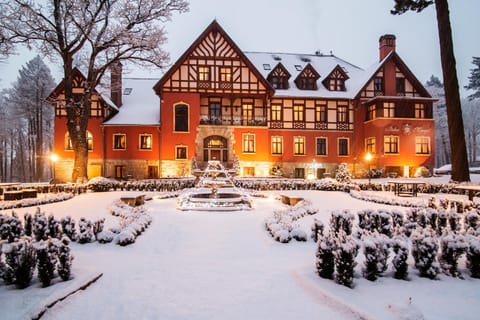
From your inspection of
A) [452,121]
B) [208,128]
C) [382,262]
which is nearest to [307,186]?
[452,121]

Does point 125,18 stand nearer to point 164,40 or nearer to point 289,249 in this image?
point 164,40

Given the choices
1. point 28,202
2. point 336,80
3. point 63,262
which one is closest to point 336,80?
point 336,80

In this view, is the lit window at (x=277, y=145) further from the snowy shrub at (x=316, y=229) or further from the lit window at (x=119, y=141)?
the snowy shrub at (x=316, y=229)

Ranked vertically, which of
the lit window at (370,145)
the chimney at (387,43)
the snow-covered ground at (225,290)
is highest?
the chimney at (387,43)

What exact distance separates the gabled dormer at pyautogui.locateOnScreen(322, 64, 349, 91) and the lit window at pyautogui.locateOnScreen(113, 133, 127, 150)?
22.1 metres

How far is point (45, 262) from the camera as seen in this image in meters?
5.10

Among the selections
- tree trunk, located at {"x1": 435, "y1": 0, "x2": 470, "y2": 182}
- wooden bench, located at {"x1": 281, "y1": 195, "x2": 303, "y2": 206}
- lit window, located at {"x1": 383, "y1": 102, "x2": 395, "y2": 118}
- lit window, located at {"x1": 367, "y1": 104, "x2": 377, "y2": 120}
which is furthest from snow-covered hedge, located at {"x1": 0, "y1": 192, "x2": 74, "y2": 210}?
lit window, located at {"x1": 383, "y1": 102, "x2": 395, "y2": 118}

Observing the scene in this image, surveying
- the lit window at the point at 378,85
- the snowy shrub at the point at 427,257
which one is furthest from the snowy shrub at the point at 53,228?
the lit window at the point at 378,85

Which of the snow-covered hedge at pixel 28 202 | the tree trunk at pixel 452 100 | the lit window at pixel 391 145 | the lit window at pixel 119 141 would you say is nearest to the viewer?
the snow-covered hedge at pixel 28 202

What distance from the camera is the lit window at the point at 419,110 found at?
3256cm

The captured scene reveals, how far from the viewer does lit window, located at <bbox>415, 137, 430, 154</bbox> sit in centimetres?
3247

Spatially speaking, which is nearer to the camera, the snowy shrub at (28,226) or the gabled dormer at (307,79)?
the snowy shrub at (28,226)

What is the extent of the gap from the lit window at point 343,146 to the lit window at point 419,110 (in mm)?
7586

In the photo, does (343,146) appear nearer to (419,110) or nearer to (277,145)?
(277,145)
